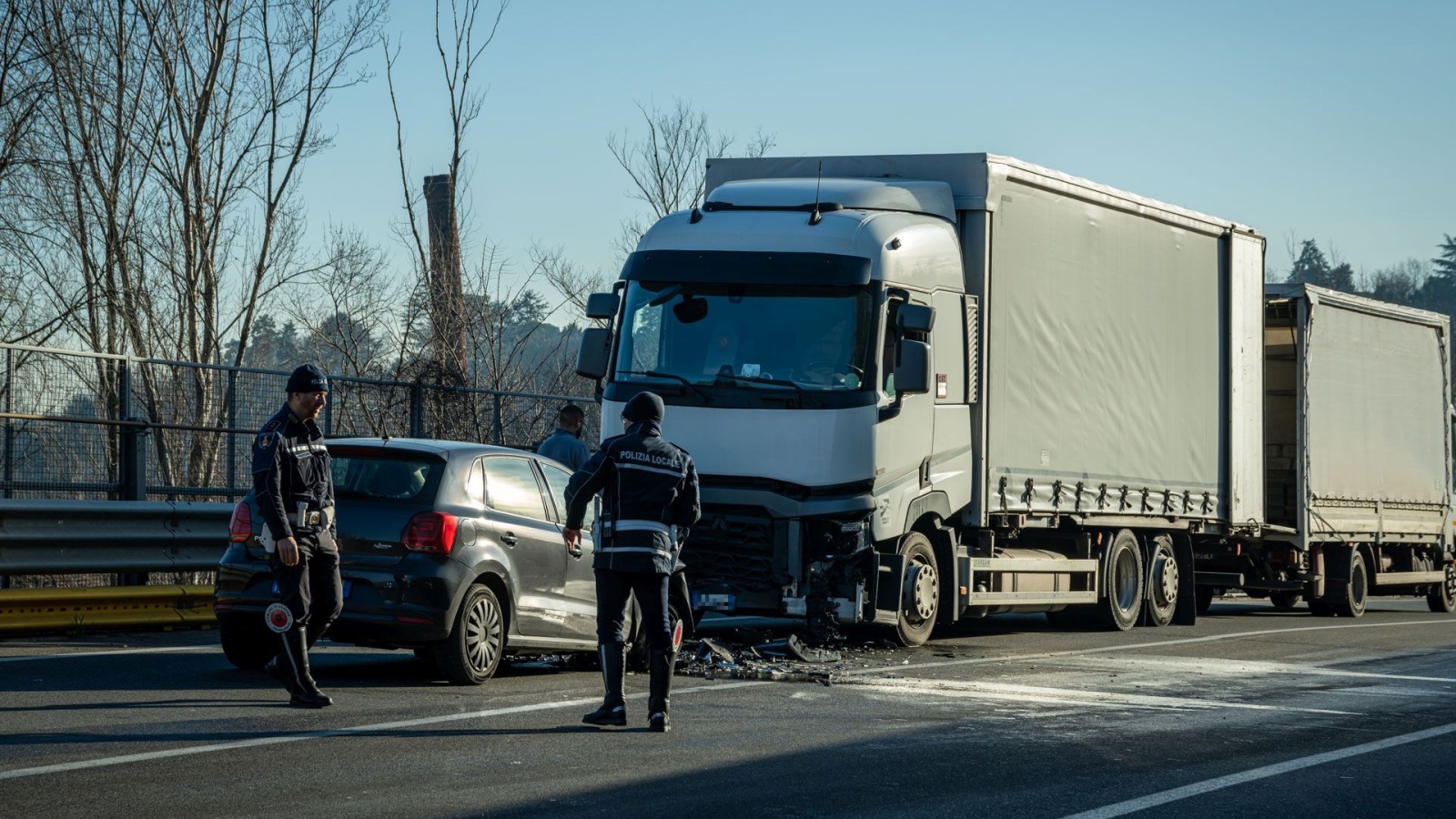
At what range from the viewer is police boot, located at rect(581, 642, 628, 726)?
9055 millimetres

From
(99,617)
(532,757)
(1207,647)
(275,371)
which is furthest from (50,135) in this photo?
(532,757)

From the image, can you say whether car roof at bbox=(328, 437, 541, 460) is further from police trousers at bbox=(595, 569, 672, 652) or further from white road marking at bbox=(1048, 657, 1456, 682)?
white road marking at bbox=(1048, 657, 1456, 682)

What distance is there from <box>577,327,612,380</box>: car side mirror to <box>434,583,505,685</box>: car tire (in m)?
3.09

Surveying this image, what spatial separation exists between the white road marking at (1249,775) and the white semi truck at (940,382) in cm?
471

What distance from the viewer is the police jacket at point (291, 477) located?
9.28 metres

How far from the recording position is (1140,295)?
1756 centimetres

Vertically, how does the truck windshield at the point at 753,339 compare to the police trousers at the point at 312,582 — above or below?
above

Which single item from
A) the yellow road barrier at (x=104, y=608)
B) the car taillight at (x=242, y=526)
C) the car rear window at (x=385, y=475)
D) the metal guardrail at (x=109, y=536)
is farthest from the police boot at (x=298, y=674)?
the metal guardrail at (x=109, y=536)

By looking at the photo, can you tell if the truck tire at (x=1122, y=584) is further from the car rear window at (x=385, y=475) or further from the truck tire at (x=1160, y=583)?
the car rear window at (x=385, y=475)

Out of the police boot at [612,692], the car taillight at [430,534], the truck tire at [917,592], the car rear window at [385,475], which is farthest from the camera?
the truck tire at [917,592]

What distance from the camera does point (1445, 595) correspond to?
25.6 m

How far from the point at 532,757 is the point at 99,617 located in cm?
736

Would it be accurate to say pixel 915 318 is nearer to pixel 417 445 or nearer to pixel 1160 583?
pixel 417 445

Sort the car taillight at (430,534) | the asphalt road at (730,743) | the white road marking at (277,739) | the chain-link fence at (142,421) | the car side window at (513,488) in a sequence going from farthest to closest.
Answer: the chain-link fence at (142,421), the car side window at (513,488), the car taillight at (430,534), the white road marking at (277,739), the asphalt road at (730,743)
